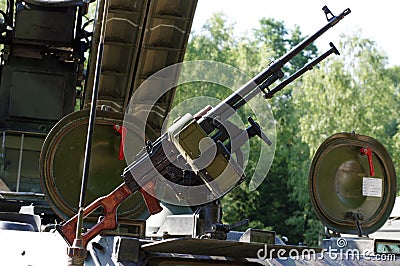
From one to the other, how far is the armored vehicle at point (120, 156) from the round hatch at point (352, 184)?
1 centimetres

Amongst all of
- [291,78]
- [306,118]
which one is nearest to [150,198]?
[291,78]

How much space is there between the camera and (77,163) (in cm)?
668

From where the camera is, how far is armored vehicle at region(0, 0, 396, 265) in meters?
5.27

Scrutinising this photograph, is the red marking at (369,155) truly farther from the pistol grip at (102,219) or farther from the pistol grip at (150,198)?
the pistol grip at (102,219)

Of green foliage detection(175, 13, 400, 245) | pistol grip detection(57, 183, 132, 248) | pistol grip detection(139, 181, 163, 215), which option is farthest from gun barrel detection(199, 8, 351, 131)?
green foliage detection(175, 13, 400, 245)

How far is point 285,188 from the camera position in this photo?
28875 millimetres

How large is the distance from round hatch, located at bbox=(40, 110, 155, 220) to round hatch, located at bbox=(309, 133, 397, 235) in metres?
1.33

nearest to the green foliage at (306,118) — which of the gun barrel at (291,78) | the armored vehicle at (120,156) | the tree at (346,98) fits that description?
the tree at (346,98)

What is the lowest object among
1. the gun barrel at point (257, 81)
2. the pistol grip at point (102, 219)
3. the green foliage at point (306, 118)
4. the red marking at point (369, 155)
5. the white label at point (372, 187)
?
the pistol grip at point (102, 219)

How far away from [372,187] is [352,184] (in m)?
0.15

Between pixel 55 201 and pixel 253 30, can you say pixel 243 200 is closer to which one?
pixel 253 30

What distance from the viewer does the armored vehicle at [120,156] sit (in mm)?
5270

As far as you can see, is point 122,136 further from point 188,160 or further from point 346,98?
point 346,98

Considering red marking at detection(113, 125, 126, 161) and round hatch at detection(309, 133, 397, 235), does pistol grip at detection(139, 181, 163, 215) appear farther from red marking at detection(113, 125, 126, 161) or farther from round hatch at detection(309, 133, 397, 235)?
round hatch at detection(309, 133, 397, 235)
